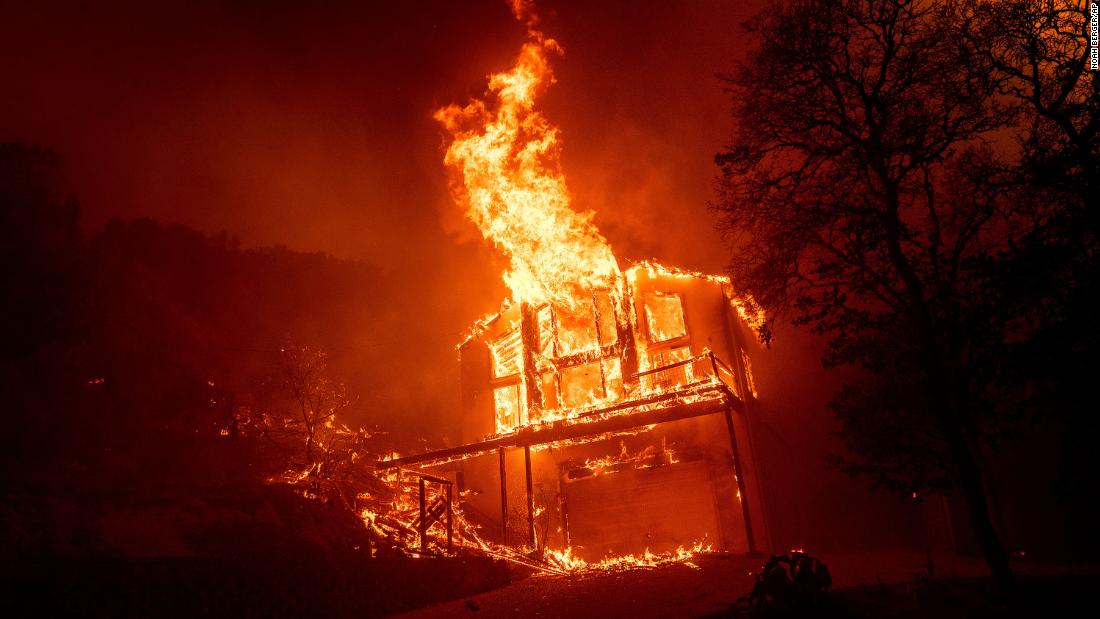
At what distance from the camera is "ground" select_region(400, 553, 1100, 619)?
8.90m

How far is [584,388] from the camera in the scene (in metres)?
23.0

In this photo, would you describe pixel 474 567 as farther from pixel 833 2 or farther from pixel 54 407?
pixel 54 407

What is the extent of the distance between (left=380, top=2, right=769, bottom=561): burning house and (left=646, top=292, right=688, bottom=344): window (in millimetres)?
53

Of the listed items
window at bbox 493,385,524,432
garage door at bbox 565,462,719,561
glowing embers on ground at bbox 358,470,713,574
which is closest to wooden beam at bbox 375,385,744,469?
glowing embers on ground at bbox 358,470,713,574

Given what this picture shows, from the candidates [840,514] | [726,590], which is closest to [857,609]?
[726,590]

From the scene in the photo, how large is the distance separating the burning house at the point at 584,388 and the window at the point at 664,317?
0.05 metres

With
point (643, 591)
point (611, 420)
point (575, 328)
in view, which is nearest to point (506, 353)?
point (575, 328)

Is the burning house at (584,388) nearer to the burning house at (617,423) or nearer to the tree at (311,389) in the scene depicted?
the burning house at (617,423)

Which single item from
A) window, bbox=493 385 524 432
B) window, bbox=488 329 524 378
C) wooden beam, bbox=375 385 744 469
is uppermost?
window, bbox=488 329 524 378

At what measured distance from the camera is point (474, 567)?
42.6 feet

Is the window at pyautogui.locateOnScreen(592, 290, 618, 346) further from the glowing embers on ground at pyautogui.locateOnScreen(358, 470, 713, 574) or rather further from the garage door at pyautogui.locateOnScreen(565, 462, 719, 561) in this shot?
the garage door at pyautogui.locateOnScreen(565, 462, 719, 561)

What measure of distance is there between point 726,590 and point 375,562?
640cm

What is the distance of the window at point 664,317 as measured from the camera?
21.9 metres

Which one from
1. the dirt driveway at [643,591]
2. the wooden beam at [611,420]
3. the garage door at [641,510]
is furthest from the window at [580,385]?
the dirt driveway at [643,591]
